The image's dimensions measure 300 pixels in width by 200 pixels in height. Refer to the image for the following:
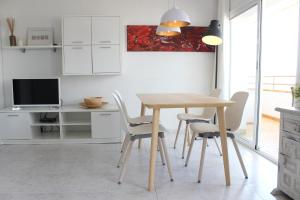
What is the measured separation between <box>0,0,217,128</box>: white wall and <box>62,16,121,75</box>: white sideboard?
0.39 metres

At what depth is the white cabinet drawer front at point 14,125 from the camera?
13.4 ft

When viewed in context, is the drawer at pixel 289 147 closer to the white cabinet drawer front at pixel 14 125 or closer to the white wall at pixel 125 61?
the white wall at pixel 125 61

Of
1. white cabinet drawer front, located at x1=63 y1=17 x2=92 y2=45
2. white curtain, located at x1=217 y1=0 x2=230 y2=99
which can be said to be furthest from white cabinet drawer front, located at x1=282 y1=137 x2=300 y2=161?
white cabinet drawer front, located at x1=63 y1=17 x2=92 y2=45

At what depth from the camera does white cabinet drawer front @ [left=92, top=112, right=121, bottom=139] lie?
410 cm

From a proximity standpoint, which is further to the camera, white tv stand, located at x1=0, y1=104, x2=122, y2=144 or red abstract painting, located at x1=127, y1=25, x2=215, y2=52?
red abstract painting, located at x1=127, y1=25, x2=215, y2=52

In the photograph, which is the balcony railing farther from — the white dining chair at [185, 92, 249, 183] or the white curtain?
the white dining chair at [185, 92, 249, 183]

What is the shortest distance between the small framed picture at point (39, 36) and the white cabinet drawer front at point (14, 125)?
130 centimetres

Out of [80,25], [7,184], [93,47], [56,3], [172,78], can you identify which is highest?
[56,3]

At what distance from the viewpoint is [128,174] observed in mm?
2842

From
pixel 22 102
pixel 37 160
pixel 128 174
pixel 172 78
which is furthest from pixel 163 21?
pixel 22 102

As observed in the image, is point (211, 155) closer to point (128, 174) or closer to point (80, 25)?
point (128, 174)

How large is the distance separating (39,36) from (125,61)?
Answer: 156cm

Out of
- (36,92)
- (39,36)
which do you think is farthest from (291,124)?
(39,36)

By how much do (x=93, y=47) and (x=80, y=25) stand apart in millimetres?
409
